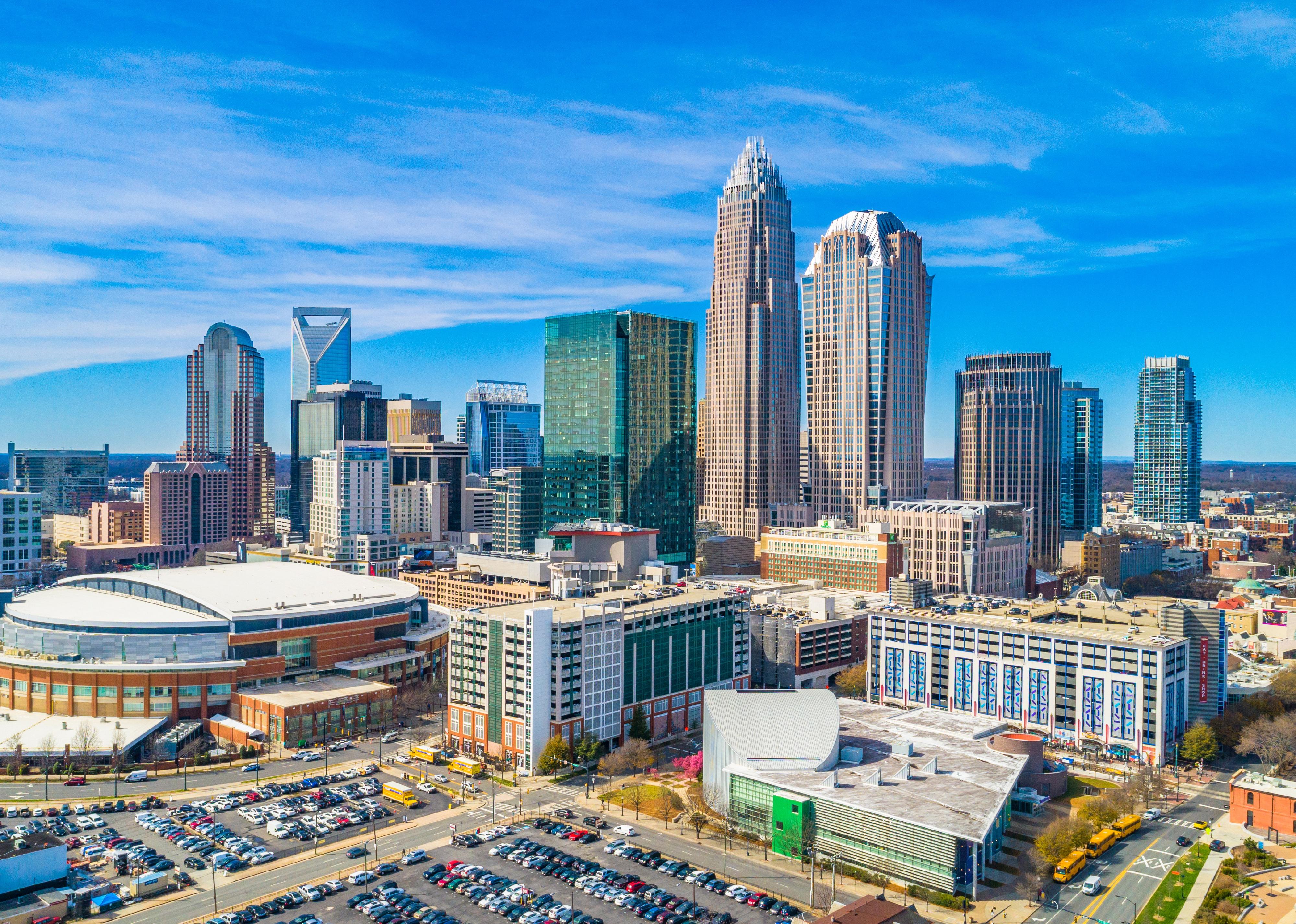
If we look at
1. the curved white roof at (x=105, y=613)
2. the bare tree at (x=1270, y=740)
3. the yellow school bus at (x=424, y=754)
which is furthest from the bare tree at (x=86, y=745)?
the bare tree at (x=1270, y=740)

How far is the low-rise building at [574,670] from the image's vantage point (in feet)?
397

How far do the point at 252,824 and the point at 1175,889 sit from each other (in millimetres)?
83705

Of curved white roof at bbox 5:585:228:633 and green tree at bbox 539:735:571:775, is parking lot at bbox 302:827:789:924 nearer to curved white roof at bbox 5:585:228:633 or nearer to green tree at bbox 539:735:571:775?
green tree at bbox 539:735:571:775

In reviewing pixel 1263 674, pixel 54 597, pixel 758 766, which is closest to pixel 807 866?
pixel 758 766

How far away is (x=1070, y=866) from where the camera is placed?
89.8m

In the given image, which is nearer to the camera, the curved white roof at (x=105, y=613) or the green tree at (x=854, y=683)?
the curved white roof at (x=105, y=613)

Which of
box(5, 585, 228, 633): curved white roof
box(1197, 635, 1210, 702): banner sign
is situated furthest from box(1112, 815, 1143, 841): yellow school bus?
box(5, 585, 228, 633): curved white roof

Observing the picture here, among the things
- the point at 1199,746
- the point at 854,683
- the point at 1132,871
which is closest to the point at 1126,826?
the point at 1132,871

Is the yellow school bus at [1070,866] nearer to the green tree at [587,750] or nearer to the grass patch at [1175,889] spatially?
the grass patch at [1175,889]

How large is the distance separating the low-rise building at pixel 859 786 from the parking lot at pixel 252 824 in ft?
104

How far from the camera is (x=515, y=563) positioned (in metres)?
198

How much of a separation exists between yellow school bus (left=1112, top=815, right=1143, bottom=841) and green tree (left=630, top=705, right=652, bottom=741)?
5299 cm

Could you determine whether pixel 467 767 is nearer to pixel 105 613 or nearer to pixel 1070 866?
pixel 105 613

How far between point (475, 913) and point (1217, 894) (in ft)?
193
